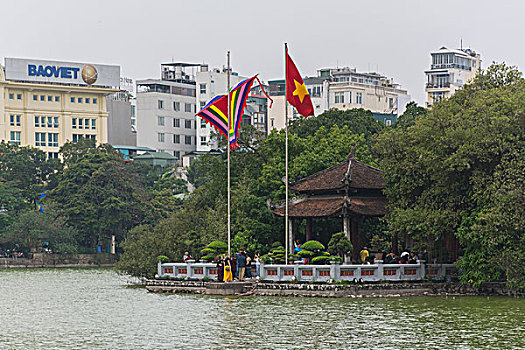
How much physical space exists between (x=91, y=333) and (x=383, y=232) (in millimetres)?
23755

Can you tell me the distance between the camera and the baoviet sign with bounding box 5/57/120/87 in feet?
357

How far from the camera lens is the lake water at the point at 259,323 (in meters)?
29.2

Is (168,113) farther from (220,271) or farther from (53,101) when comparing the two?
(220,271)

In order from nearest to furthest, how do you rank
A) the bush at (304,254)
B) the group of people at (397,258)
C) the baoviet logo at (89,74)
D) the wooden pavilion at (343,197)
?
1. the group of people at (397,258)
2. the bush at (304,254)
3. the wooden pavilion at (343,197)
4. the baoviet logo at (89,74)

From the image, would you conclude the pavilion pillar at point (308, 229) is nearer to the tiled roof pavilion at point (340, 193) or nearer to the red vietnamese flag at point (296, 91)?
the tiled roof pavilion at point (340, 193)

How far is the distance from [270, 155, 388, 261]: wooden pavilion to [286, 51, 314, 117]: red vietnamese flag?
3.79 meters

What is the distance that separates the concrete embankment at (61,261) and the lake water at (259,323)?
3780 cm

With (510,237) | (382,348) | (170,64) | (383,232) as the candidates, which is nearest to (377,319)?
(382,348)

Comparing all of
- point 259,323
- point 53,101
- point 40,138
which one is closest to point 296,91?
point 259,323

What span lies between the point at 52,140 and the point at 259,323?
83845 mm

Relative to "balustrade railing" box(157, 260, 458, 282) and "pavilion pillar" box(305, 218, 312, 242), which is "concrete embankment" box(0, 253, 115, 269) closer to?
"pavilion pillar" box(305, 218, 312, 242)

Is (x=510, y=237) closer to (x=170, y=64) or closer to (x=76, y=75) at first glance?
(x=76, y=75)

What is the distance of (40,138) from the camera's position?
370 ft

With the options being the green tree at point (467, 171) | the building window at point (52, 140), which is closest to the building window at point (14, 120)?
the building window at point (52, 140)
